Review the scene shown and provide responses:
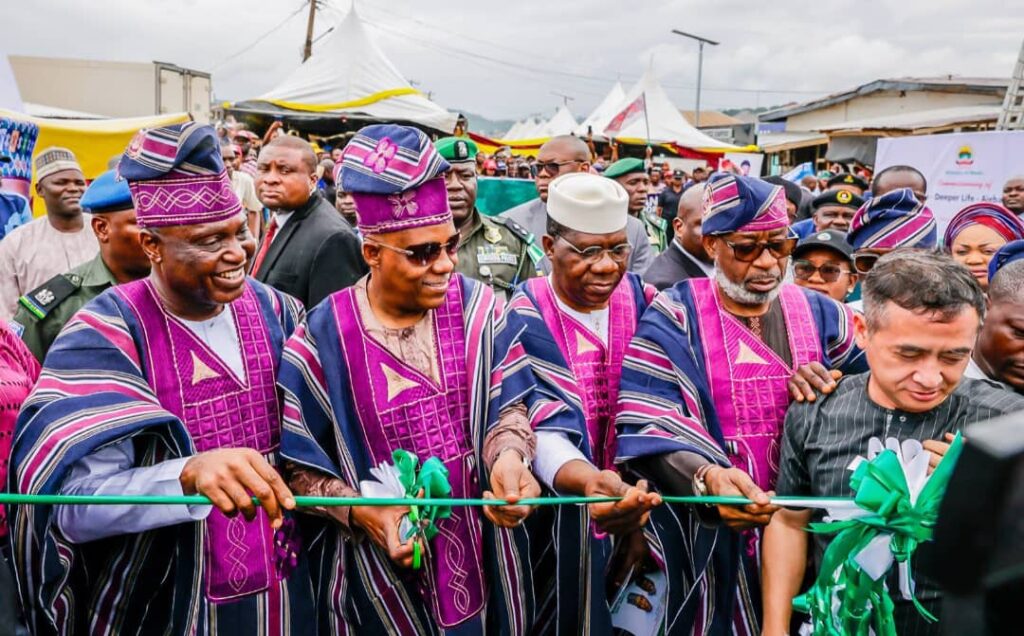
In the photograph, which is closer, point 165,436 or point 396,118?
point 165,436

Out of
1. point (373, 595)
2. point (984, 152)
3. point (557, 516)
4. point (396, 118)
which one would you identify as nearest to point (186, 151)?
point (373, 595)

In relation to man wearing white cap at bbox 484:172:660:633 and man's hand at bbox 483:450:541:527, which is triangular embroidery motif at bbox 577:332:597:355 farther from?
man's hand at bbox 483:450:541:527

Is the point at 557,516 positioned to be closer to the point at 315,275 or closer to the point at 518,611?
the point at 518,611

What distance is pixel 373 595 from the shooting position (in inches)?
95.2

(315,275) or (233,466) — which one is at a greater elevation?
(315,275)

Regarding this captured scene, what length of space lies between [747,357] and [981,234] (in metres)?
2.26

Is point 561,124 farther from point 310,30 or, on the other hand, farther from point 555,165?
point 555,165

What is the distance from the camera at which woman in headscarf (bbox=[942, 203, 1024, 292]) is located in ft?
13.4

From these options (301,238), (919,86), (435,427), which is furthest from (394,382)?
(919,86)

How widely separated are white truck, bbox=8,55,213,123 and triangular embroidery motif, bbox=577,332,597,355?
21.1 meters

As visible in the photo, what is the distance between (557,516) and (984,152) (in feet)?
35.7

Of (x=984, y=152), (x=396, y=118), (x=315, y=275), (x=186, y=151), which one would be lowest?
(x=315, y=275)

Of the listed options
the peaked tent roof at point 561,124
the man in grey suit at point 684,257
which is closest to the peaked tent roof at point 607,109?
the peaked tent roof at point 561,124

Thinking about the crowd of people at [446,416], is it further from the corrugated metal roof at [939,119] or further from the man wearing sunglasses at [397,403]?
the corrugated metal roof at [939,119]
